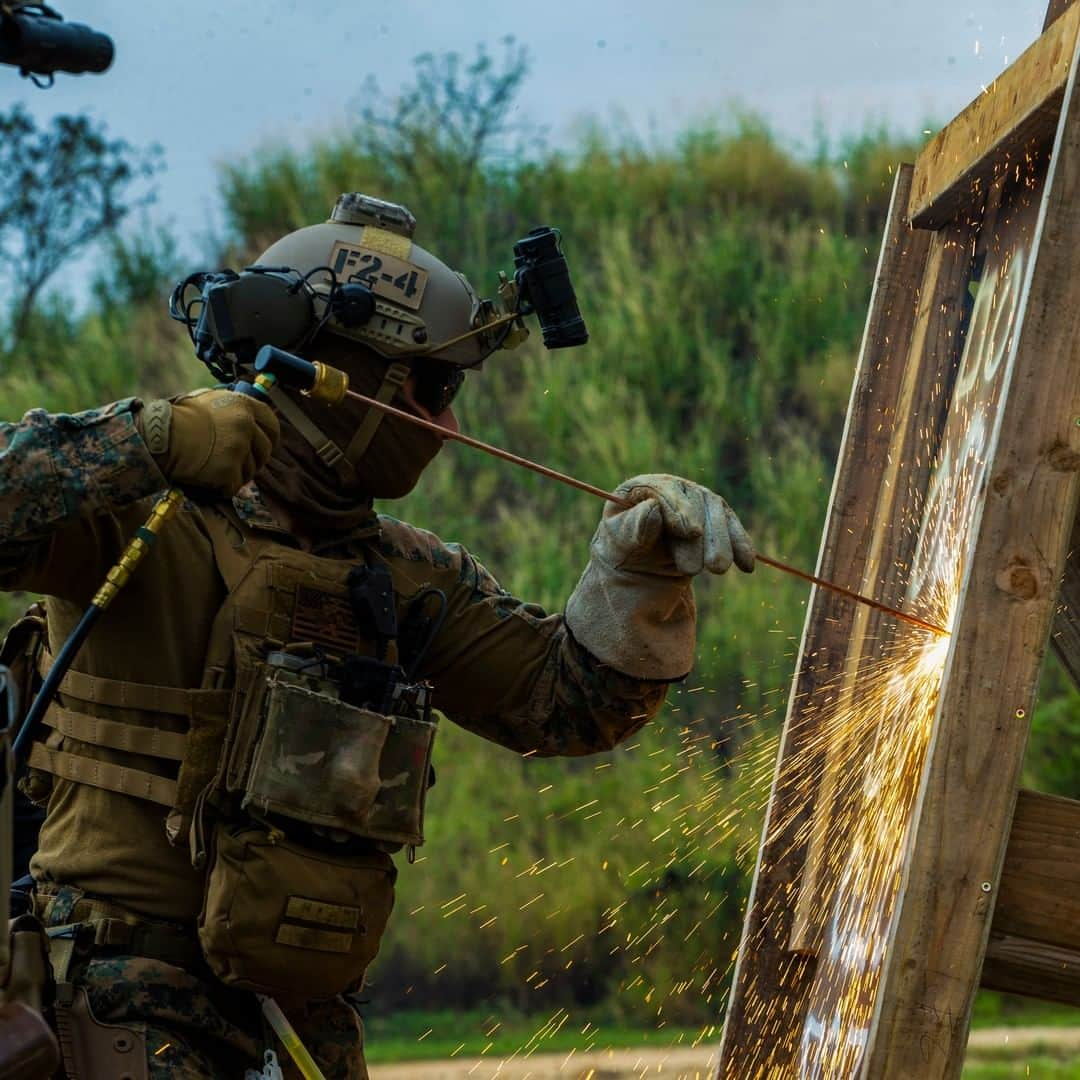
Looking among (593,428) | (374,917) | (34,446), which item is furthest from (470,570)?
(593,428)

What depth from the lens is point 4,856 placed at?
221 cm

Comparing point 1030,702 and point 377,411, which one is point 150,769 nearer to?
point 377,411

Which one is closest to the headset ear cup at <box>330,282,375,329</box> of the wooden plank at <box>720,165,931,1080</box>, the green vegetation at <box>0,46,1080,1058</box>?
the wooden plank at <box>720,165,931,1080</box>

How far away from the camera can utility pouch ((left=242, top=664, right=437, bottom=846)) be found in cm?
287

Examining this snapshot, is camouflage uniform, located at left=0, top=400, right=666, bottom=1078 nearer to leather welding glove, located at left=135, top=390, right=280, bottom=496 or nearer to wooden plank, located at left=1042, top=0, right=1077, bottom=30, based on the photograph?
leather welding glove, located at left=135, top=390, right=280, bottom=496

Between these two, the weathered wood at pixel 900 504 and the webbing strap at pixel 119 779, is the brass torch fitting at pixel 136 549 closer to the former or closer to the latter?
the webbing strap at pixel 119 779

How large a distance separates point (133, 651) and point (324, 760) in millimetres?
381

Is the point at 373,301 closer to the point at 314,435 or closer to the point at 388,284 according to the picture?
the point at 388,284

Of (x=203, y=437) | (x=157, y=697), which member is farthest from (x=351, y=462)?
(x=157, y=697)

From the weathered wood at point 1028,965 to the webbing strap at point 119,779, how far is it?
1349mm

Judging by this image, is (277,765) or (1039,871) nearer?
(1039,871)

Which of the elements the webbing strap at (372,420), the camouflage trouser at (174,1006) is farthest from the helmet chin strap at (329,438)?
the camouflage trouser at (174,1006)

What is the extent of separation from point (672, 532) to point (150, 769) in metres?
1.02

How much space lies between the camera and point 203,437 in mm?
2803
